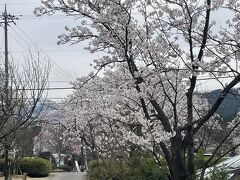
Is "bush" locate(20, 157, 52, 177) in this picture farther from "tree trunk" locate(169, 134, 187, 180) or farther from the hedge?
"tree trunk" locate(169, 134, 187, 180)

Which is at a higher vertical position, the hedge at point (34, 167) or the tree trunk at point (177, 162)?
the hedge at point (34, 167)

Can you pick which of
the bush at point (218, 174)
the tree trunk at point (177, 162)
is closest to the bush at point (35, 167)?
the bush at point (218, 174)

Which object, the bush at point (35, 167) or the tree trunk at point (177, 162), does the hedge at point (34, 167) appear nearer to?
the bush at point (35, 167)

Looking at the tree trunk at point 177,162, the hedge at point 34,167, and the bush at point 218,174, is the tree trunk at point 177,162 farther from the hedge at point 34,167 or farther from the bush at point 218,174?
the hedge at point 34,167

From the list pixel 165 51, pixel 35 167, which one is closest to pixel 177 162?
pixel 165 51

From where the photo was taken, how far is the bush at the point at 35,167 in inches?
1405

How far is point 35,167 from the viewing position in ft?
118

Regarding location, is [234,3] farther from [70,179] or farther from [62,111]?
[70,179]

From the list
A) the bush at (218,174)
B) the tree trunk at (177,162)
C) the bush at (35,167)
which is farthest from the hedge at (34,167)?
the tree trunk at (177,162)

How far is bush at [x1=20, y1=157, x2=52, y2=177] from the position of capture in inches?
1405

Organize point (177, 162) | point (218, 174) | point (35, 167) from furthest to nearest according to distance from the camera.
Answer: point (35, 167), point (218, 174), point (177, 162)

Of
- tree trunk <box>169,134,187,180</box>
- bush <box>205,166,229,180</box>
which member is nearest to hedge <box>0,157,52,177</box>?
bush <box>205,166,229,180</box>

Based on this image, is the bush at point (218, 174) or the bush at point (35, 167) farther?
the bush at point (35, 167)

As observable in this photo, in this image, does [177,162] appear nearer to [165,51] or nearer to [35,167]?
[165,51]
